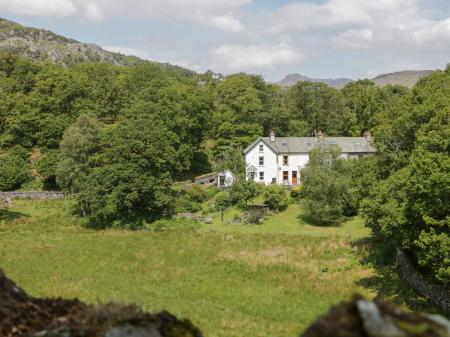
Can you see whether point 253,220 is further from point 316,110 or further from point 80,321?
point 316,110

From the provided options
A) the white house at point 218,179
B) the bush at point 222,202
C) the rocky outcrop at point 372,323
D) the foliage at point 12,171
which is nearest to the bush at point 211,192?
the white house at point 218,179

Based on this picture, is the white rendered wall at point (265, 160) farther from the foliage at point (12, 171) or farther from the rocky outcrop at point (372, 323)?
the rocky outcrop at point (372, 323)

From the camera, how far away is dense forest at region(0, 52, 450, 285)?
26.7 metres

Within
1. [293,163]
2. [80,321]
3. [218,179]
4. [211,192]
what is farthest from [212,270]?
[293,163]

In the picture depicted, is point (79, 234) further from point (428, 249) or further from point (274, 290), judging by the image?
point (428, 249)

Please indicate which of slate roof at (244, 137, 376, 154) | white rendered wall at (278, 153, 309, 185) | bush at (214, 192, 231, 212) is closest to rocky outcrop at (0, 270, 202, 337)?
bush at (214, 192, 231, 212)

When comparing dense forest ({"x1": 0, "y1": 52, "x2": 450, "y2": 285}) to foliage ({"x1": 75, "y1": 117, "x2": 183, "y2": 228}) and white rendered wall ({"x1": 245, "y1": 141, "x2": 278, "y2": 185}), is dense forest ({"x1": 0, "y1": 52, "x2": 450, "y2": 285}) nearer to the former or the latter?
foliage ({"x1": 75, "y1": 117, "x2": 183, "y2": 228})

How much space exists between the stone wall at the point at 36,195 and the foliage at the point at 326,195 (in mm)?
35545

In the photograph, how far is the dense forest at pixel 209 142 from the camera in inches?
1051

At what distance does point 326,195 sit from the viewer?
4984cm

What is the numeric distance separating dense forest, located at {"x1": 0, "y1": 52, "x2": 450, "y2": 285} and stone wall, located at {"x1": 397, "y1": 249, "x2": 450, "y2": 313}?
0.93m

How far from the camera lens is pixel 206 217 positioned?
5191cm

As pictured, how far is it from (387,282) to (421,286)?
289cm

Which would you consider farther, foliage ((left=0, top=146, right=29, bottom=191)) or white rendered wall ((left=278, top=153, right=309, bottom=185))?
white rendered wall ((left=278, top=153, right=309, bottom=185))
